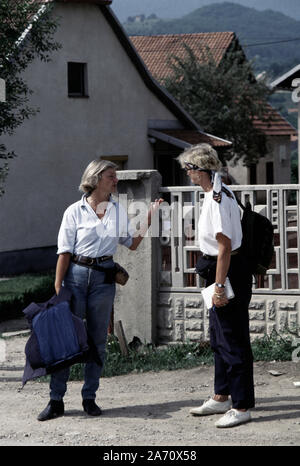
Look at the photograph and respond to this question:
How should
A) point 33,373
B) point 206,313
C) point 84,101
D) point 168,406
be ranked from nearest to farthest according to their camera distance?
point 33,373 → point 168,406 → point 206,313 → point 84,101

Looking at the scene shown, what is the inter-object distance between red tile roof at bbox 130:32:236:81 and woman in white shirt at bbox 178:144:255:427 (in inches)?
1097

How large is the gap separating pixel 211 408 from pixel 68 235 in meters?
1.66

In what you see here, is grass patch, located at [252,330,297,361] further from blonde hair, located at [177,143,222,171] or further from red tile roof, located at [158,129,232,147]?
red tile roof, located at [158,129,232,147]

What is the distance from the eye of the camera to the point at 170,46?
121 feet

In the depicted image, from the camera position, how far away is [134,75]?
24578 millimetres

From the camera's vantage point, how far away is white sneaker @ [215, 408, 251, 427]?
6344 mm

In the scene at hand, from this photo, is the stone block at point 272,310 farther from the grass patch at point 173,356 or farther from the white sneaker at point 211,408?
the white sneaker at point 211,408

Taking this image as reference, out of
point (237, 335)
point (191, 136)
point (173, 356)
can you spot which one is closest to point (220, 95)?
point (191, 136)

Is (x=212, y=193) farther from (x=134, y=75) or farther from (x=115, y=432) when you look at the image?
(x=134, y=75)

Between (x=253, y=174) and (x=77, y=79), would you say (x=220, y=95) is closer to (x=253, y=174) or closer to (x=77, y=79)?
(x=253, y=174)

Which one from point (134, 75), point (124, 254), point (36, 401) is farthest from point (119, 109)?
point (36, 401)

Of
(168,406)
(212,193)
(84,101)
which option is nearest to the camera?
(212,193)

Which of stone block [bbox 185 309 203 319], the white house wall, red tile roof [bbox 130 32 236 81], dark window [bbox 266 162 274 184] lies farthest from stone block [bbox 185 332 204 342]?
dark window [bbox 266 162 274 184]

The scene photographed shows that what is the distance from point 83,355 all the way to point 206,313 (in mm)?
2808
